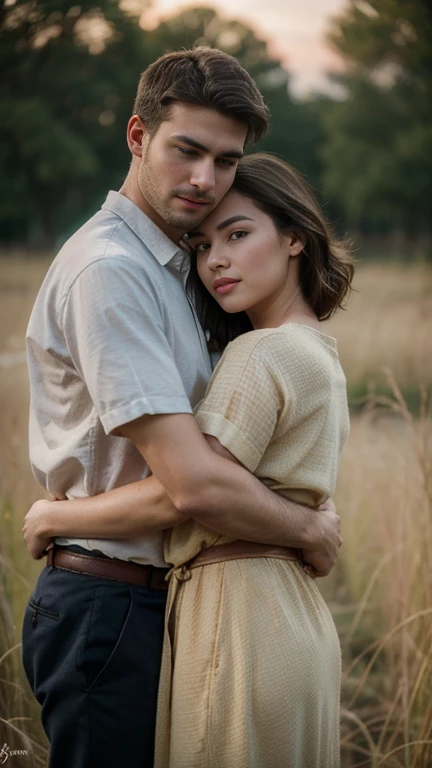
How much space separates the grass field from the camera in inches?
102

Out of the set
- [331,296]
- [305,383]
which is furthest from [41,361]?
[331,296]

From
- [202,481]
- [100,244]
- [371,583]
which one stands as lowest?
[371,583]

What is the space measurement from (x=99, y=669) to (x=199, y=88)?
4.43 ft

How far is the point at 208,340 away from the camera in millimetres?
2105

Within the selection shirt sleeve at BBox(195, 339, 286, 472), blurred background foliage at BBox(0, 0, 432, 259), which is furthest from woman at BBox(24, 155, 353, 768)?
blurred background foliage at BBox(0, 0, 432, 259)

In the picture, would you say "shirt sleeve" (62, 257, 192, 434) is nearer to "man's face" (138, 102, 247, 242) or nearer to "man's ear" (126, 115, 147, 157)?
"man's face" (138, 102, 247, 242)

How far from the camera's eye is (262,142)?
66.4ft

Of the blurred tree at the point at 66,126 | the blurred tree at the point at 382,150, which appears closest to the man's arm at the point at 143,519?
the blurred tree at the point at 66,126

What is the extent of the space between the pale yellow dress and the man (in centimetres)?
6

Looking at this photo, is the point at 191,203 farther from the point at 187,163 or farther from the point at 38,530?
the point at 38,530

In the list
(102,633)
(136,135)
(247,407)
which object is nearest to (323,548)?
(247,407)

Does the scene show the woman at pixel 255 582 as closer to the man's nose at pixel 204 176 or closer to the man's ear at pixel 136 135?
the man's nose at pixel 204 176

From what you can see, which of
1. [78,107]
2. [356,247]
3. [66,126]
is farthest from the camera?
[66,126]

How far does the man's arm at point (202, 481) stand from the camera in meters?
1.62
